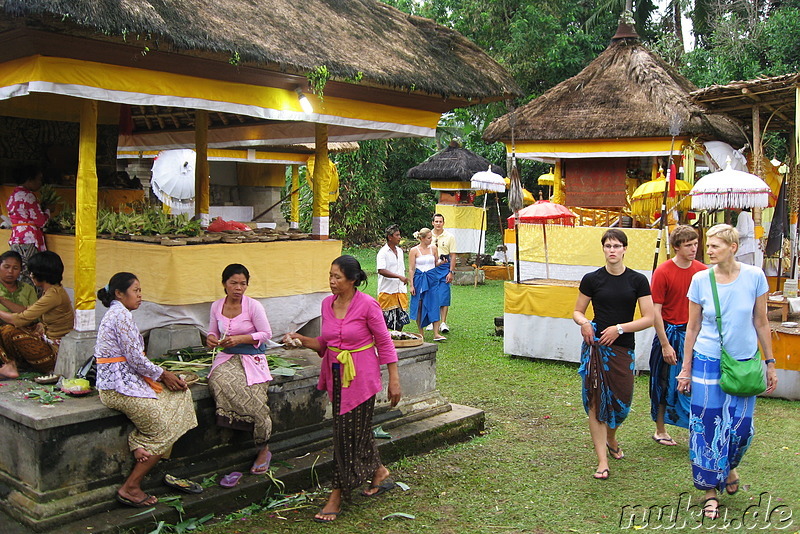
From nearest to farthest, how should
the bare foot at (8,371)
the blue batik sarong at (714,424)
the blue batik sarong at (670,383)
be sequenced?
the blue batik sarong at (714,424) < the bare foot at (8,371) < the blue batik sarong at (670,383)

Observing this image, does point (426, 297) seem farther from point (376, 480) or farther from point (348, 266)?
point (348, 266)

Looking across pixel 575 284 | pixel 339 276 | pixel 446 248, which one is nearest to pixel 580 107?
pixel 446 248

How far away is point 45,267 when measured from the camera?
549 cm

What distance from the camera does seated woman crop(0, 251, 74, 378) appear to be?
5.45 meters

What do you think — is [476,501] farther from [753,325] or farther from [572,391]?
[572,391]

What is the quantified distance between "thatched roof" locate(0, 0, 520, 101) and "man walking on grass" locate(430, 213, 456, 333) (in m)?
3.38

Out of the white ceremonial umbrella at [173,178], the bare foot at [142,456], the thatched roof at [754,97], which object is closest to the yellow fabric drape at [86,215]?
the bare foot at [142,456]

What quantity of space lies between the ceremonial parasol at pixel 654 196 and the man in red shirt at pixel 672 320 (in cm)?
491

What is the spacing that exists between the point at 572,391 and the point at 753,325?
3.60 meters

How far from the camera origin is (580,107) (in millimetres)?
13477

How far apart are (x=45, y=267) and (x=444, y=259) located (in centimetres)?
608

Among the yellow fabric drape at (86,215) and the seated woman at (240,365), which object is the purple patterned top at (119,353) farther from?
the yellow fabric drape at (86,215)

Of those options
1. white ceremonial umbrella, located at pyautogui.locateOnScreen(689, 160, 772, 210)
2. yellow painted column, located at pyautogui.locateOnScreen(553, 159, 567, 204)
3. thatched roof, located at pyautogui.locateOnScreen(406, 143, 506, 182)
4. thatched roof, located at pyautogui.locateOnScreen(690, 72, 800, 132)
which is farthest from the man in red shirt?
thatched roof, located at pyautogui.locateOnScreen(406, 143, 506, 182)

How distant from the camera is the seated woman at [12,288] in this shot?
572cm
